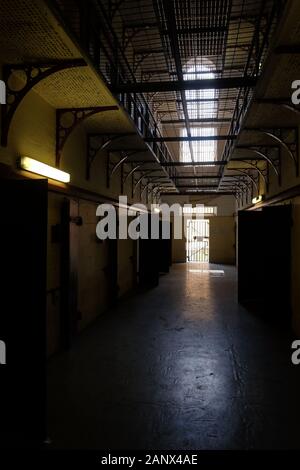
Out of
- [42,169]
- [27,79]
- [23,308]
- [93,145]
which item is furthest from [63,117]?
[23,308]

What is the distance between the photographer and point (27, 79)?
3314mm

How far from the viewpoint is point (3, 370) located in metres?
2.90

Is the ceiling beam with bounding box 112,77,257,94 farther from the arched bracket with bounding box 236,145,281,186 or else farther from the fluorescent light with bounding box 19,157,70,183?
the arched bracket with bounding box 236,145,281,186

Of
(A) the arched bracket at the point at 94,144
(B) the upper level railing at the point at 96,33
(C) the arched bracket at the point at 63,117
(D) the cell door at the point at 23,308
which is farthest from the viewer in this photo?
(A) the arched bracket at the point at 94,144

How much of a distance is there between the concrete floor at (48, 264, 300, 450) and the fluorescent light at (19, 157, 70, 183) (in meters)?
2.33

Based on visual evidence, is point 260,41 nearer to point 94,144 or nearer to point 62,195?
point 94,144

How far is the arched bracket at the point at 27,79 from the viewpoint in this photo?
329cm

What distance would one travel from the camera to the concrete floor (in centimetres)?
280

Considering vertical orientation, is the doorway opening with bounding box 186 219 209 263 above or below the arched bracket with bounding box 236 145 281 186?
below

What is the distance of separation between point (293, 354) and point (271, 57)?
12.0 feet

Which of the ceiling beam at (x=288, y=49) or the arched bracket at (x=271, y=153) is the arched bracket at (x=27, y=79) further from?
the arched bracket at (x=271, y=153)

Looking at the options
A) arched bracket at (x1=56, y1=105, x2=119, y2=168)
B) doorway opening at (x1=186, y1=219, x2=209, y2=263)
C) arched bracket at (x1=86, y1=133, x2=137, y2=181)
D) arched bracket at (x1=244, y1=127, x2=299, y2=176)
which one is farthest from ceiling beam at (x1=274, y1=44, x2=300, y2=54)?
doorway opening at (x1=186, y1=219, x2=209, y2=263)

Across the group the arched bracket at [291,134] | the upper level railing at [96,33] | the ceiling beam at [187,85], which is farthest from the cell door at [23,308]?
the arched bracket at [291,134]

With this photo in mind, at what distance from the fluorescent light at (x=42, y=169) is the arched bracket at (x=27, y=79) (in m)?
0.32
